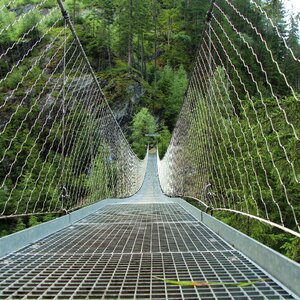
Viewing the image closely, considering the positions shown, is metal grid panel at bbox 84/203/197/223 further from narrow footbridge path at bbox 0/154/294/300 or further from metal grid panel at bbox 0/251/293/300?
metal grid panel at bbox 0/251/293/300

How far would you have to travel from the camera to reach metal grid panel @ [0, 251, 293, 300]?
3.35ft

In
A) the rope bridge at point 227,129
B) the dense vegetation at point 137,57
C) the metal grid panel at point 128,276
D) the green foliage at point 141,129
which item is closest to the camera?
the metal grid panel at point 128,276

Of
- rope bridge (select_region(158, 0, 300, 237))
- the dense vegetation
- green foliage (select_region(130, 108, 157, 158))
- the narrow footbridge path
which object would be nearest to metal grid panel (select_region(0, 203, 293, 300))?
the narrow footbridge path

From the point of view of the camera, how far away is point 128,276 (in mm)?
1220

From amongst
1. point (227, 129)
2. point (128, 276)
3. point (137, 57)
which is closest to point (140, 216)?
point (227, 129)

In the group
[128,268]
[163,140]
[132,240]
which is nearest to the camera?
[128,268]

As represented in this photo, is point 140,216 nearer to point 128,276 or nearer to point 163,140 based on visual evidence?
point 128,276

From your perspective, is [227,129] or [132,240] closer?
[132,240]

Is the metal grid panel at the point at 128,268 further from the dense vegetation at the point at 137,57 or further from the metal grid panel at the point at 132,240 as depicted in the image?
the dense vegetation at the point at 137,57

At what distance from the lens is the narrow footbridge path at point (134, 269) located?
1.04m

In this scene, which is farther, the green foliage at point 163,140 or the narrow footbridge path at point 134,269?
the green foliage at point 163,140

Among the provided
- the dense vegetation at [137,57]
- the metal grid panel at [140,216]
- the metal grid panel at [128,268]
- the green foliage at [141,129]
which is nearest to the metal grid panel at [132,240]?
the metal grid panel at [128,268]

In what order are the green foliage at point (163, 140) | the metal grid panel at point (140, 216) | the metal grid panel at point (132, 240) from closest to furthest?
the metal grid panel at point (132, 240) < the metal grid panel at point (140, 216) < the green foliage at point (163, 140)

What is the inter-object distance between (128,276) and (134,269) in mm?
90
